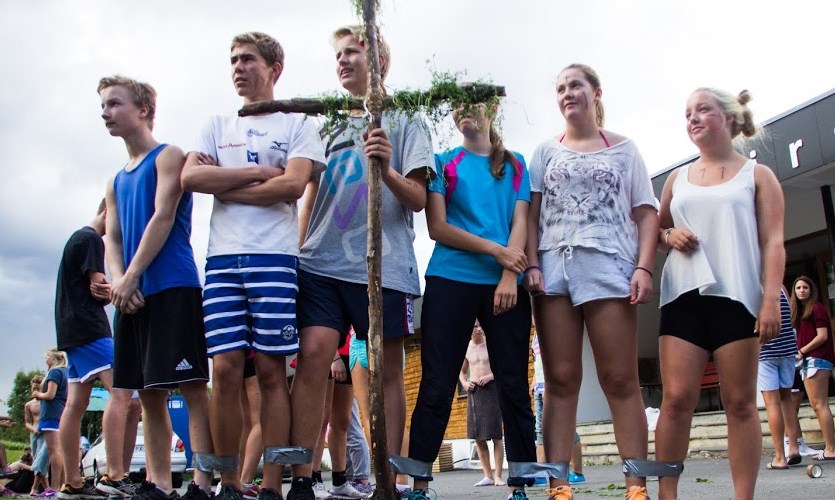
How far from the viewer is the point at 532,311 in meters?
4.30

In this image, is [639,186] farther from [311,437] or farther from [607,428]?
[607,428]

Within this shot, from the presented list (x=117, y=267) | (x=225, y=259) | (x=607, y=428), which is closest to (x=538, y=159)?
(x=225, y=259)

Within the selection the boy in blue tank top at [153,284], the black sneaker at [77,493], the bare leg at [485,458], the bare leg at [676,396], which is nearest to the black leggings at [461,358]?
the bare leg at [676,396]

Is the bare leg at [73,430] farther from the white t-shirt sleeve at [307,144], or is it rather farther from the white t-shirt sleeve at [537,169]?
the white t-shirt sleeve at [537,169]

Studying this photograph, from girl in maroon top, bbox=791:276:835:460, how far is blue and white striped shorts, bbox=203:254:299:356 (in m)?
6.35

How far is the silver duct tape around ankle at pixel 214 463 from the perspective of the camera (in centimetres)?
396

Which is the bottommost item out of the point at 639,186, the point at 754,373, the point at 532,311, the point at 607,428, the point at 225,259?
the point at 607,428

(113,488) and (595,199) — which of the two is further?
(113,488)

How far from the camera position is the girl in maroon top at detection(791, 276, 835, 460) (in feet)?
26.9

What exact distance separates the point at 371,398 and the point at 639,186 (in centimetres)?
176

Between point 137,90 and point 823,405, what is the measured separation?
6.96m

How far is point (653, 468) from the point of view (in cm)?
377

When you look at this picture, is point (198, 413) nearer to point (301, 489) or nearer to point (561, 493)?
point (301, 489)

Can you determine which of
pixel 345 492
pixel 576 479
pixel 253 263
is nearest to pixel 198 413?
pixel 253 263
